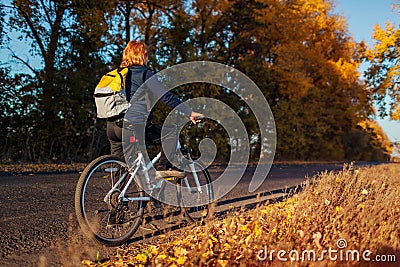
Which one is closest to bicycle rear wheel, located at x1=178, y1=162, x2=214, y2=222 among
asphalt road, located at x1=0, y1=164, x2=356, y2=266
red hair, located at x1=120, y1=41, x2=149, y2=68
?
asphalt road, located at x1=0, y1=164, x2=356, y2=266

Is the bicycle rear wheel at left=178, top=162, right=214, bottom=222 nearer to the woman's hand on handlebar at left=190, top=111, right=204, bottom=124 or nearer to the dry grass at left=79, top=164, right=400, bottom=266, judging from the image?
the dry grass at left=79, top=164, right=400, bottom=266

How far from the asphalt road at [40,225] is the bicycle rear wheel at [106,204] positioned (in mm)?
210

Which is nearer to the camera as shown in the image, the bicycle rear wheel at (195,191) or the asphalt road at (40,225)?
the asphalt road at (40,225)

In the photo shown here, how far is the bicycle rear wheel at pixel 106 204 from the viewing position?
373cm

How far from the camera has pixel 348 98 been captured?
2752cm

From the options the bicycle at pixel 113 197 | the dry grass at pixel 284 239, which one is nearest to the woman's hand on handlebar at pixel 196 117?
the bicycle at pixel 113 197

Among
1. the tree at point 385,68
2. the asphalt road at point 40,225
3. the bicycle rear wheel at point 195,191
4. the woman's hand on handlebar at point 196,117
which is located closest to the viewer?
the asphalt road at point 40,225

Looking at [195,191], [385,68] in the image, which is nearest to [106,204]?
[195,191]

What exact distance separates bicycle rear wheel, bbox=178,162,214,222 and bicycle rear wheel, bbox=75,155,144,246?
2.52 feet

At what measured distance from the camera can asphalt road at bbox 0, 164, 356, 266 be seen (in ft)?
11.6

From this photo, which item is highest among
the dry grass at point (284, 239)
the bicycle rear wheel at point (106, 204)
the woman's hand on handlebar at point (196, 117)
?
the woman's hand on handlebar at point (196, 117)

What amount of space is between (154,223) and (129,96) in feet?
5.32

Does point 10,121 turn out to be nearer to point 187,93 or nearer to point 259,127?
point 187,93

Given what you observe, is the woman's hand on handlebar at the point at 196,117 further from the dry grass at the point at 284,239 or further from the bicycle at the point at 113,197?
the dry grass at the point at 284,239
